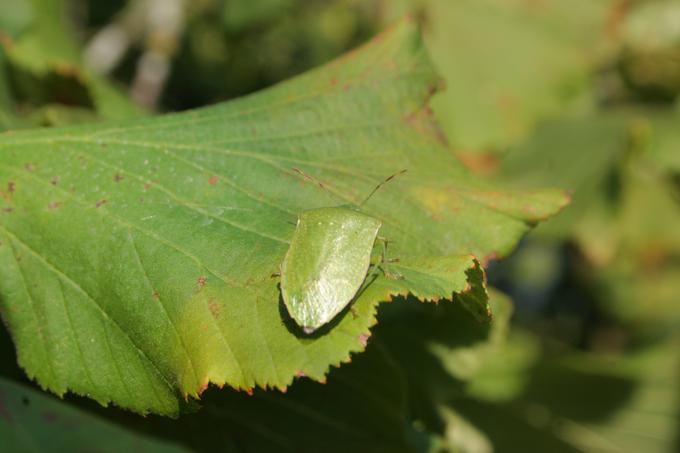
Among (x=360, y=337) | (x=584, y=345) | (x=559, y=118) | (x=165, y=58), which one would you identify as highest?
(x=584, y=345)

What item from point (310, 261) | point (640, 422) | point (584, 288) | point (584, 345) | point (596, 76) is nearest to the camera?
point (310, 261)

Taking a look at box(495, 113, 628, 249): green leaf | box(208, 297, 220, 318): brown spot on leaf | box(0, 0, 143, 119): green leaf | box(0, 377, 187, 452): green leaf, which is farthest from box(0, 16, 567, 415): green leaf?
box(495, 113, 628, 249): green leaf

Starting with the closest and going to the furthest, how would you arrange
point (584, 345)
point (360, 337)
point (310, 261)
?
point (360, 337), point (310, 261), point (584, 345)

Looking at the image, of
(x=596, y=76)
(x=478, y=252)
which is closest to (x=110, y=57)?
(x=596, y=76)

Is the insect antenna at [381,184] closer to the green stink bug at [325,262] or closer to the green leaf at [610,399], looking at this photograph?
the green stink bug at [325,262]

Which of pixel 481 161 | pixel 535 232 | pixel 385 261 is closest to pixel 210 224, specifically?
pixel 385 261

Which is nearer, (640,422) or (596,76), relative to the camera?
(640,422)

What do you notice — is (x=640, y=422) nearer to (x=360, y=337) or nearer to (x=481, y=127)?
(x=481, y=127)
